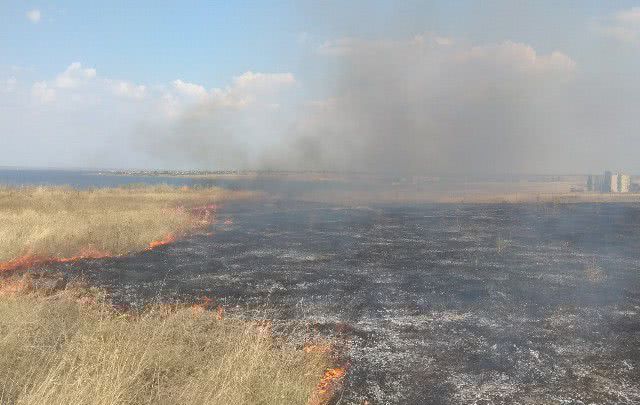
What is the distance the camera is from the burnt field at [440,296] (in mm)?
7855

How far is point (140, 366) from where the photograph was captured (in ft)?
19.6

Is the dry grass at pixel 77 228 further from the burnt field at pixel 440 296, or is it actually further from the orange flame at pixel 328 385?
the orange flame at pixel 328 385

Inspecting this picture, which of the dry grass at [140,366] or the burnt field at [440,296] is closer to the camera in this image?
the dry grass at [140,366]

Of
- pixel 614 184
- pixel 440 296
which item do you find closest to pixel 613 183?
pixel 614 184

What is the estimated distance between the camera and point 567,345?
9.45 m

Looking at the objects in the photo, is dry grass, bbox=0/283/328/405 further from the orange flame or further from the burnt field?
the burnt field

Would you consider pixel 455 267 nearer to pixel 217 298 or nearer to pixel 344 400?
pixel 217 298

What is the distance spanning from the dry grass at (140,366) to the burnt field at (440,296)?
5.24ft

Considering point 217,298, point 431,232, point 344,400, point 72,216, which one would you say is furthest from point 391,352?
point 72,216

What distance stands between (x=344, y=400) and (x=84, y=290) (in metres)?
10.5

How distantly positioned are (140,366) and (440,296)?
33.0 feet

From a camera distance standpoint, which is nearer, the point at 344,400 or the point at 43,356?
the point at 43,356

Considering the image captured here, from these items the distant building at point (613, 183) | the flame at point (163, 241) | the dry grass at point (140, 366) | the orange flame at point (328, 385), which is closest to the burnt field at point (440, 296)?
the orange flame at point (328, 385)

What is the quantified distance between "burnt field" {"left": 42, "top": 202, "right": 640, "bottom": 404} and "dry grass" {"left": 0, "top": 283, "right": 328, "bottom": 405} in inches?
62.9
